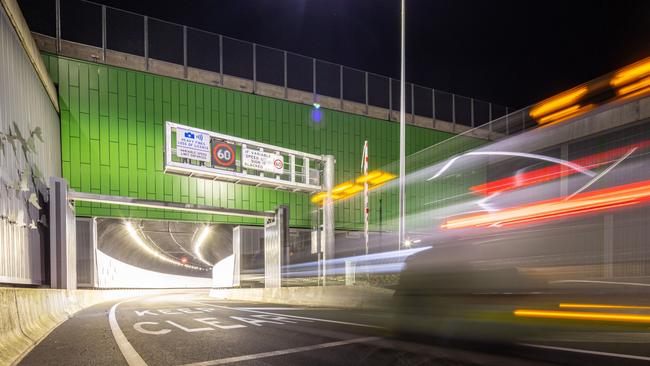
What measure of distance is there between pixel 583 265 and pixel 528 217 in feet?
3.47

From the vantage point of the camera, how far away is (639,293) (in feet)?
12.7

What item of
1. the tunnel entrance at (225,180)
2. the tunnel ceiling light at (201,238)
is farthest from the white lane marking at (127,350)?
the tunnel ceiling light at (201,238)

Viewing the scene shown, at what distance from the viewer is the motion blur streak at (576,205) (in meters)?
4.32

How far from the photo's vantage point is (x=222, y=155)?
18.7 m

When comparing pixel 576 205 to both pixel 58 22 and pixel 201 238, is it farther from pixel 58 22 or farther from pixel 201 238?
pixel 201 238

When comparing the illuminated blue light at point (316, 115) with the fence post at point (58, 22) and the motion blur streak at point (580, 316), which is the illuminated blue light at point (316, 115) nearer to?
the fence post at point (58, 22)

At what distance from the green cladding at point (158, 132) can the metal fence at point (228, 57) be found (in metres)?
1.43

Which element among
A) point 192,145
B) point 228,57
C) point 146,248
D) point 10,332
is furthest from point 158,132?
point 146,248

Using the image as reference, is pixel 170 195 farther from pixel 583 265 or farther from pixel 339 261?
pixel 583 265

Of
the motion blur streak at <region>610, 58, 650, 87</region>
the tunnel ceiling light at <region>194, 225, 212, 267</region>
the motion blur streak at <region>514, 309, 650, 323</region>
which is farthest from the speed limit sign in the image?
the motion blur streak at <region>514, 309, 650, 323</region>

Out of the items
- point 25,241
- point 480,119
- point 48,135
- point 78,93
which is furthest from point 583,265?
point 480,119

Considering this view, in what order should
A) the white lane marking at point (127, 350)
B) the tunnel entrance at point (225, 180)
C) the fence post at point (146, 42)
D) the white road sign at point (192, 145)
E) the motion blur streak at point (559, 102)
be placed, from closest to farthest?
the white lane marking at point (127, 350) < the motion blur streak at point (559, 102) < the tunnel entrance at point (225, 180) < the white road sign at point (192, 145) < the fence post at point (146, 42)

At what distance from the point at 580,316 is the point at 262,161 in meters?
16.7

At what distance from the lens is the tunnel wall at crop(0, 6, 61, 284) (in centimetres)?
1005
